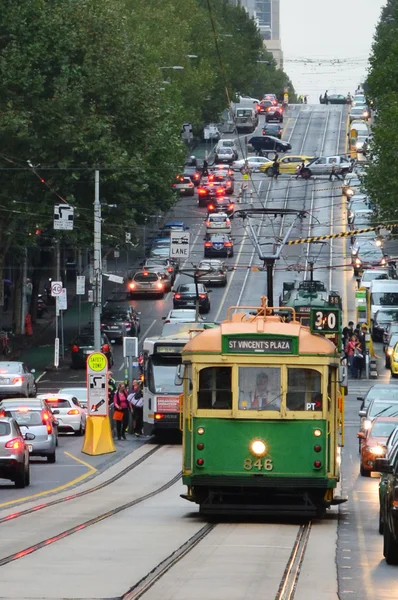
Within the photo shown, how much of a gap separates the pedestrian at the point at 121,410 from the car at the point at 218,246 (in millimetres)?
44753

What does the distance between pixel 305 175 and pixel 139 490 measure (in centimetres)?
8260

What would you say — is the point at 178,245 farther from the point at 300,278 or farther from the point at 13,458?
the point at 13,458

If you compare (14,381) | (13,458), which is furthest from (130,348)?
(13,458)

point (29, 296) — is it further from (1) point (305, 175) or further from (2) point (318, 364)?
(2) point (318, 364)

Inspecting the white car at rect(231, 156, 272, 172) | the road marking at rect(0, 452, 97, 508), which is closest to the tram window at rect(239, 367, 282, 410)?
the road marking at rect(0, 452, 97, 508)

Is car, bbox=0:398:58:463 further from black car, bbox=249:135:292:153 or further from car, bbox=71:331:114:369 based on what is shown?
black car, bbox=249:135:292:153

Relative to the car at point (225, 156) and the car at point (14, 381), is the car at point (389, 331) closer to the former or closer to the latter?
the car at point (14, 381)

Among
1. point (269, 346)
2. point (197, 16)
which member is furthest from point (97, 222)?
point (197, 16)

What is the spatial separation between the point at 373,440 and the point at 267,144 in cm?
9432

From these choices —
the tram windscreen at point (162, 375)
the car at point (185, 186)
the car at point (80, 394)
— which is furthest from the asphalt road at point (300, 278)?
the car at point (80, 394)

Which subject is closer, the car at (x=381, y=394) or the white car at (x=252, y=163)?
the car at (x=381, y=394)

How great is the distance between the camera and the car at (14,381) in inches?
2072

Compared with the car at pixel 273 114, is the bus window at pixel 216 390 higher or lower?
lower

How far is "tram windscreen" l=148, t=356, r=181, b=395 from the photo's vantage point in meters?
44.6
